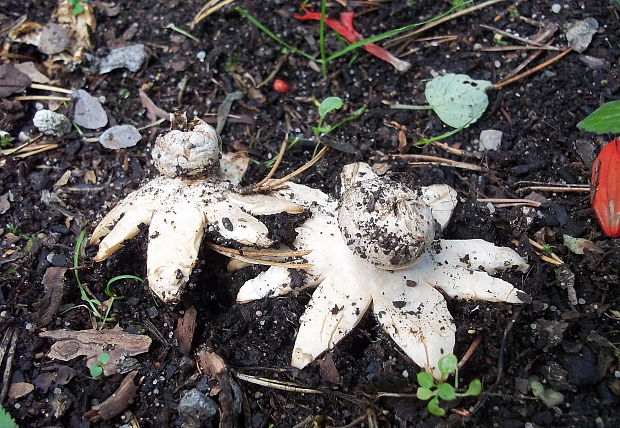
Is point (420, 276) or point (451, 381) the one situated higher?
point (420, 276)

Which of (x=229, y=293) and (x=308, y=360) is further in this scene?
(x=229, y=293)

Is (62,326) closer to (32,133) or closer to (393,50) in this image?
(32,133)

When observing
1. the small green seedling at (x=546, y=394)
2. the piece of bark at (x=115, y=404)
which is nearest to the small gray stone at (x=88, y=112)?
the piece of bark at (x=115, y=404)

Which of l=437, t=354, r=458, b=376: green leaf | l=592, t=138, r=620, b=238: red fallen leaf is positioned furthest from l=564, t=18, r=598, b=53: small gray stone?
l=437, t=354, r=458, b=376: green leaf

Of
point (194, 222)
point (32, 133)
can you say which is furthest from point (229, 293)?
point (32, 133)

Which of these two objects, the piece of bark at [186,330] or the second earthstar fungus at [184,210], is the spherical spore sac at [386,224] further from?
the piece of bark at [186,330]

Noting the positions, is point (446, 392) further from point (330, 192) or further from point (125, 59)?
point (125, 59)
